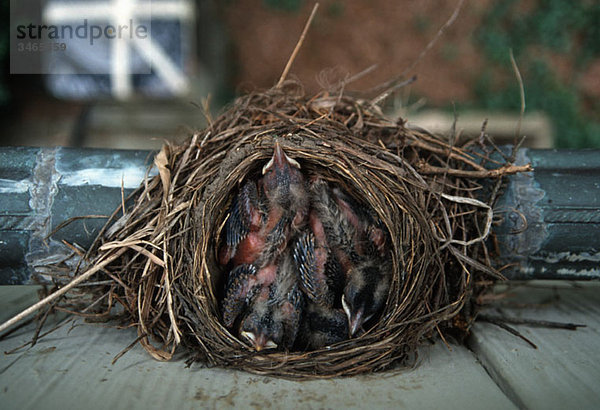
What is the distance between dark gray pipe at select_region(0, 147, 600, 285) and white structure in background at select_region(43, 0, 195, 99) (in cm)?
345

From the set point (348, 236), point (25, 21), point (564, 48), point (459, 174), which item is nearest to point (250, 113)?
point (348, 236)

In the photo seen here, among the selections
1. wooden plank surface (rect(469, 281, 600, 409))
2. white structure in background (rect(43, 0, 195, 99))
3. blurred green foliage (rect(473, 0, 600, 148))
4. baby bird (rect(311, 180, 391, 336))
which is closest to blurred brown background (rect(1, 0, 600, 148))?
blurred green foliage (rect(473, 0, 600, 148))

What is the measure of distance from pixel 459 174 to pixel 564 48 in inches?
163

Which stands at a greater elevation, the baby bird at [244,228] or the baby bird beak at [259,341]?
the baby bird at [244,228]

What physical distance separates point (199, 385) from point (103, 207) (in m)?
0.52

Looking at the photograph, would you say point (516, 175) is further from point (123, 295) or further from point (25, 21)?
point (25, 21)

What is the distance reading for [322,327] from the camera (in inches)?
44.5

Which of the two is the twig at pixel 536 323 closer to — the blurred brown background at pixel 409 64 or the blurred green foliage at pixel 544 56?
the blurred brown background at pixel 409 64

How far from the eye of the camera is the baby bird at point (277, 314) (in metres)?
1.07

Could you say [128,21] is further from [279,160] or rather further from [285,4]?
[279,160]

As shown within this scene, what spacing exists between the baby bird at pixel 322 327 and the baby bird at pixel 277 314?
33 mm

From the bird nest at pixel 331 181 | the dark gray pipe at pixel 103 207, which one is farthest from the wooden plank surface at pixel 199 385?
the dark gray pipe at pixel 103 207

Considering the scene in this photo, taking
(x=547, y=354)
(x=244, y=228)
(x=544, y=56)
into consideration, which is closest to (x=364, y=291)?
(x=244, y=228)

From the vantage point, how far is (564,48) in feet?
14.8
